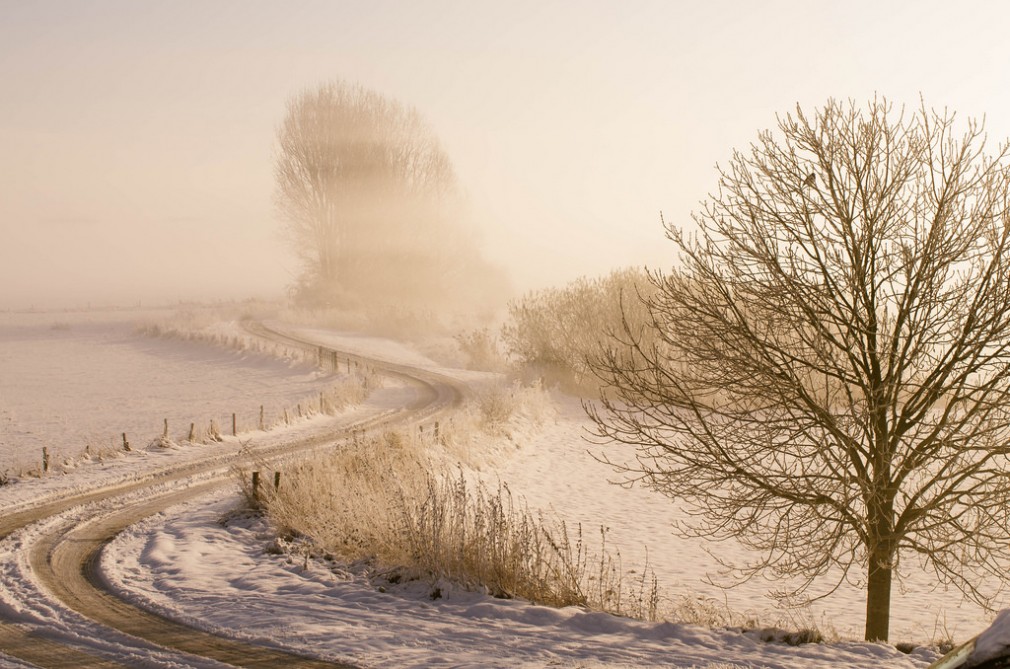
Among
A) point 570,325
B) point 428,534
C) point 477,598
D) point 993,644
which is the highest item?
point 570,325

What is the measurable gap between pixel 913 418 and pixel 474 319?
4829 centimetres

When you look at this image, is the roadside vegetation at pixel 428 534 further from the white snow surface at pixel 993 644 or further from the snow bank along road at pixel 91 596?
the white snow surface at pixel 993 644

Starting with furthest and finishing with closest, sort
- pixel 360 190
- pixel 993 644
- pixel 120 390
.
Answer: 1. pixel 360 190
2. pixel 120 390
3. pixel 993 644

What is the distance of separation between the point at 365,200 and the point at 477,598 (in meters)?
45.2

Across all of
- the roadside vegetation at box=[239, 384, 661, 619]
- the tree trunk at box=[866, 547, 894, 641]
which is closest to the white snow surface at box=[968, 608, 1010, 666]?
the roadside vegetation at box=[239, 384, 661, 619]

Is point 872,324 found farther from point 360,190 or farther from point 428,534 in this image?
point 360,190

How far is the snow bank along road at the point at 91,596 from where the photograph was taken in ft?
24.5

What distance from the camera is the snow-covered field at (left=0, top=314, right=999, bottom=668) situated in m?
7.50

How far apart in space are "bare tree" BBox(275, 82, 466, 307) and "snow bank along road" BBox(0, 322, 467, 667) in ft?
117

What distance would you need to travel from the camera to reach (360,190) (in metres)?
51.8

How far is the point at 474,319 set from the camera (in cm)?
5706

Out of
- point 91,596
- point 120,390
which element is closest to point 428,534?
point 91,596

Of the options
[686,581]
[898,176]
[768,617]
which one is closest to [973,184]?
[898,176]

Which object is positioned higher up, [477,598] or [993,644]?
[993,644]
